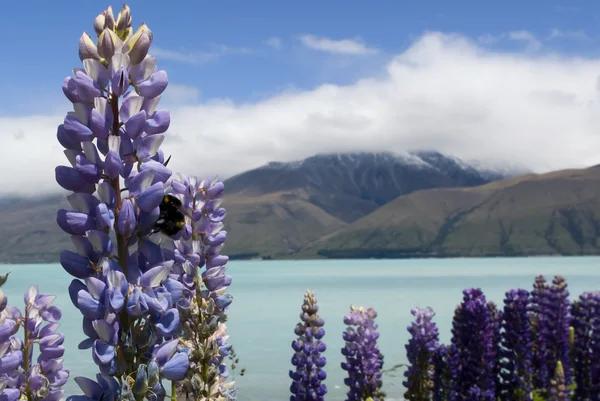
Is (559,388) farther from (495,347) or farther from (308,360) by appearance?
(308,360)

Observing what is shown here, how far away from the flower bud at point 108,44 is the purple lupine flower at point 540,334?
11.1 metres

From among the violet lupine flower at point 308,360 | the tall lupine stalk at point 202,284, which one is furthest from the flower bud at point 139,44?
the violet lupine flower at point 308,360

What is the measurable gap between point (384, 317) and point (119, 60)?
84543 millimetres

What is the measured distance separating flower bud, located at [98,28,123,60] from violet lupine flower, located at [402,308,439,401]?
10.7 meters

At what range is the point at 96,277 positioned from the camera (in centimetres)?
314

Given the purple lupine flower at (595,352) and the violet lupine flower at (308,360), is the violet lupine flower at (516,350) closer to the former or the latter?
the purple lupine flower at (595,352)

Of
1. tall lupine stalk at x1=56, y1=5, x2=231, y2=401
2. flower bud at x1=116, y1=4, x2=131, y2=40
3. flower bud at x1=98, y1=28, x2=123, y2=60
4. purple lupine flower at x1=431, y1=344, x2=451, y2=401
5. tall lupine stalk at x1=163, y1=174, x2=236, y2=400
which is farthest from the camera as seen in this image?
purple lupine flower at x1=431, y1=344, x2=451, y2=401

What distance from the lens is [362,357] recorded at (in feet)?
37.1

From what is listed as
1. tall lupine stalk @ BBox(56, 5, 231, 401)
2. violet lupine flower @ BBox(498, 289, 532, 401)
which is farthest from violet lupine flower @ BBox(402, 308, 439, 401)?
tall lupine stalk @ BBox(56, 5, 231, 401)

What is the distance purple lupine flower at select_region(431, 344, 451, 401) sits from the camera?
42.2 feet

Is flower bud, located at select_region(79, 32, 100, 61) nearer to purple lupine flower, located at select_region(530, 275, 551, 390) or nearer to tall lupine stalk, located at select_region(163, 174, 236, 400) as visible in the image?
tall lupine stalk, located at select_region(163, 174, 236, 400)

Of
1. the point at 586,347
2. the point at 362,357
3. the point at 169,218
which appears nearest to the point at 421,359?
the point at 362,357

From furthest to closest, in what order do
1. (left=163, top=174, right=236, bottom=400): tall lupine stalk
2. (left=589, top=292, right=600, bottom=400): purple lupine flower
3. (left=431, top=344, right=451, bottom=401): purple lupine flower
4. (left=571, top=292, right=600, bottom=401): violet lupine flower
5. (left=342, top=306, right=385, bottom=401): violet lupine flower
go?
(left=431, top=344, right=451, bottom=401): purple lupine flower → (left=571, top=292, right=600, bottom=401): violet lupine flower → (left=589, top=292, right=600, bottom=400): purple lupine flower → (left=342, top=306, right=385, bottom=401): violet lupine flower → (left=163, top=174, right=236, bottom=400): tall lupine stalk

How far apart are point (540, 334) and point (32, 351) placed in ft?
34.0
